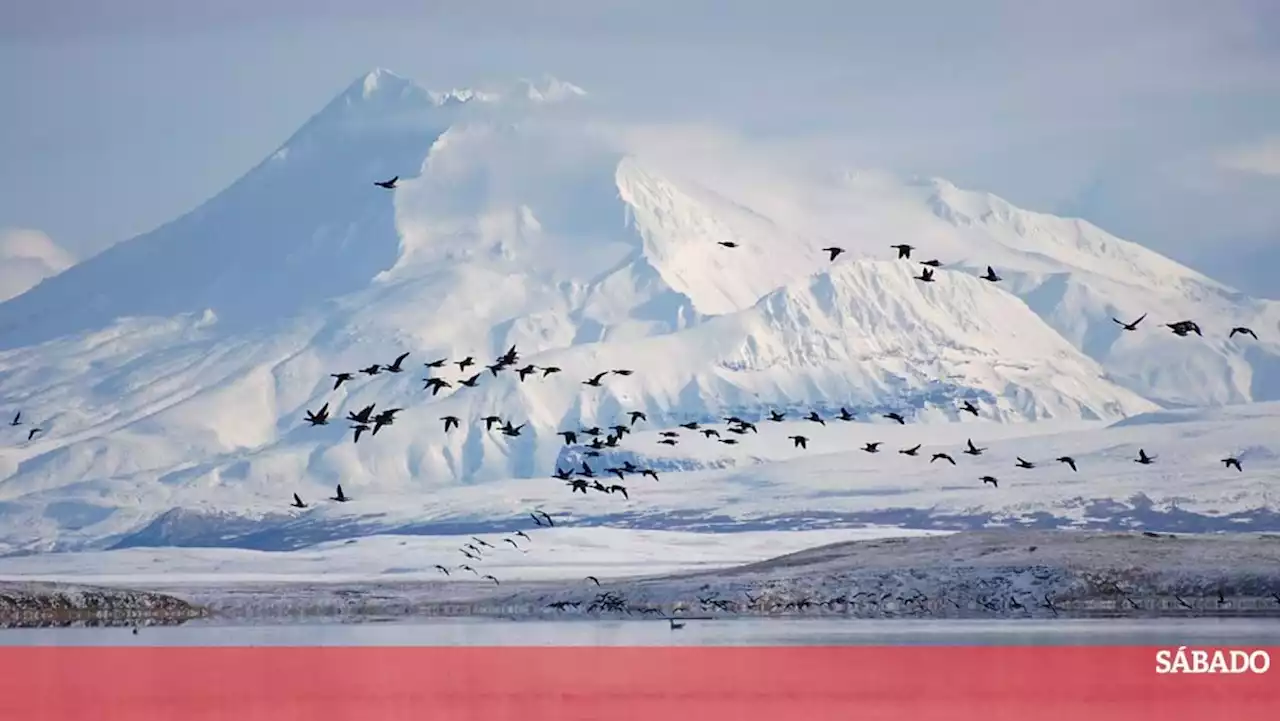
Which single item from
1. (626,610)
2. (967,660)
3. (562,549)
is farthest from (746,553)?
(967,660)

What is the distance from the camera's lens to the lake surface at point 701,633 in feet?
262

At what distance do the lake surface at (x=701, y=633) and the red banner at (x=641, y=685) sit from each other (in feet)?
14.7

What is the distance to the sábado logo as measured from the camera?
6800 cm

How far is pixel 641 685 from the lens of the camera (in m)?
64.9

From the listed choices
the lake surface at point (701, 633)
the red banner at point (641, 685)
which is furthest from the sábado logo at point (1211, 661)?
the lake surface at point (701, 633)

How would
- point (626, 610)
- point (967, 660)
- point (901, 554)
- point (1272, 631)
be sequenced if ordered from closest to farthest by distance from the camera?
1. point (967, 660)
2. point (1272, 631)
3. point (626, 610)
4. point (901, 554)

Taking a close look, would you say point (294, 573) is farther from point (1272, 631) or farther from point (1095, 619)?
point (1272, 631)

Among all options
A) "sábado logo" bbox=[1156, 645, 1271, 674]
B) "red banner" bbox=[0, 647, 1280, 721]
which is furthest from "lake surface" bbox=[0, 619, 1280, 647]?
"red banner" bbox=[0, 647, 1280, 721]

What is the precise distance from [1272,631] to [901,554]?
142 feet

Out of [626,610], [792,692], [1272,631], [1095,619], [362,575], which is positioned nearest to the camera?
[792,692]

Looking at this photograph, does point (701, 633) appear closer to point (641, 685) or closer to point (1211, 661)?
point (1211, 661)

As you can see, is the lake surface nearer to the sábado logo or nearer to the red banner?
the sábado logo

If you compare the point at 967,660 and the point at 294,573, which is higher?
the point at 294,573

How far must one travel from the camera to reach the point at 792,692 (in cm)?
6238
